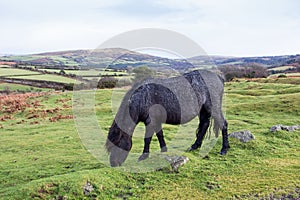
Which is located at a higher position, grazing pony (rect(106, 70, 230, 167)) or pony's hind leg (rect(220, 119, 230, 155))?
grazing pony (rect(106, 70, 230, 167))

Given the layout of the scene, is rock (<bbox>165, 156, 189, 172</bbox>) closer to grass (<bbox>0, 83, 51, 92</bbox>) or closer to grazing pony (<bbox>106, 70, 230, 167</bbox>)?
grazing pony (<bbox>106, 70, 230, 167</bbox>)

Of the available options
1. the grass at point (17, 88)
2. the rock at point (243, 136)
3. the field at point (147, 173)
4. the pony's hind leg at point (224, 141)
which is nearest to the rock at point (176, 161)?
the field at point (147, 173)

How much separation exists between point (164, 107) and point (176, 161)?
1.73 metres

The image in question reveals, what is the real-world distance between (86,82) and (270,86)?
21.4 metres

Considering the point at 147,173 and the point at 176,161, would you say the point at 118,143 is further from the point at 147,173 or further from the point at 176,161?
the point at 176,161

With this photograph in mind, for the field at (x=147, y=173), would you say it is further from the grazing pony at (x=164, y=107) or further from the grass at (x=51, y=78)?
the grass at (x=51, y=78)

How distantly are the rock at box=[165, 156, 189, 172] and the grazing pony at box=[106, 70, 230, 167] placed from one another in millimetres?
770

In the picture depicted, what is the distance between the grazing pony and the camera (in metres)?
8.57

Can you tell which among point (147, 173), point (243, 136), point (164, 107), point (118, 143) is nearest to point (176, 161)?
point (147, 173)

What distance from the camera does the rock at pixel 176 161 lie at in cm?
900

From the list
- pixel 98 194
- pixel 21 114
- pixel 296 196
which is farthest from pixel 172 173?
pixel 21 114

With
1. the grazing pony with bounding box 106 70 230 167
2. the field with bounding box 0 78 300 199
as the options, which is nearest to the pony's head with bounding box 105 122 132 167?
the grazing pony with bounding box 106 70 230 167

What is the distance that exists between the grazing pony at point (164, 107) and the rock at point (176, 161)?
2.53 ft

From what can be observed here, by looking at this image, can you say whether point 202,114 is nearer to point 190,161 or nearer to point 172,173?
point 190,161
